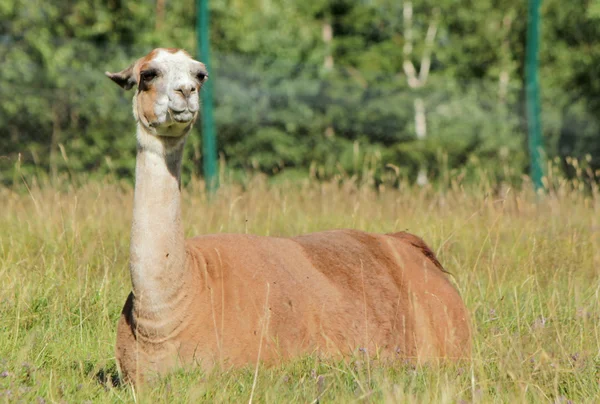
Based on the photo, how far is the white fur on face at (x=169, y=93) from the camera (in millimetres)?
4039

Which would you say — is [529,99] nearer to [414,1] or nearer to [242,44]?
[242,44]

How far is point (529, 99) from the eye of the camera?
491 inches

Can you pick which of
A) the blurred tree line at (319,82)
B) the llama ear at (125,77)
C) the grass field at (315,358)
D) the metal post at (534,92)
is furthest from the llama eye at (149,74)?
the metal post at (534,92)

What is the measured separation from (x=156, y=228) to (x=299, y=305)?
84 centimetres

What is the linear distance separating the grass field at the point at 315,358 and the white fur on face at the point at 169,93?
0.95 m

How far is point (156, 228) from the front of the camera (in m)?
4.08

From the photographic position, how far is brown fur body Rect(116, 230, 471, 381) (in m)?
4.05

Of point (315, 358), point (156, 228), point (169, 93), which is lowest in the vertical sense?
point (315, 358)

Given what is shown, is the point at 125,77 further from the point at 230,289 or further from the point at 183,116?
the point at 230,289

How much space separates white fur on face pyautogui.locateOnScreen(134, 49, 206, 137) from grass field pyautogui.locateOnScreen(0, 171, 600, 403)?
95 centimetres

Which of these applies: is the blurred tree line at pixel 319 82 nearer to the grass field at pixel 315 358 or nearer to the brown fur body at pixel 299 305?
the grass field at pixel 315 358

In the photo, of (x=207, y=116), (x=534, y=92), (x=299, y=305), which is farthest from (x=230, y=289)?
(x=534, y=92)

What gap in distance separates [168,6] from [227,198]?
42.2 feet

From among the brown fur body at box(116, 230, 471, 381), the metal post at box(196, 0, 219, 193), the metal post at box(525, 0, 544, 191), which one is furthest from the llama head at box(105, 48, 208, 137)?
the metal post at box(525, 0, 544, 191)
